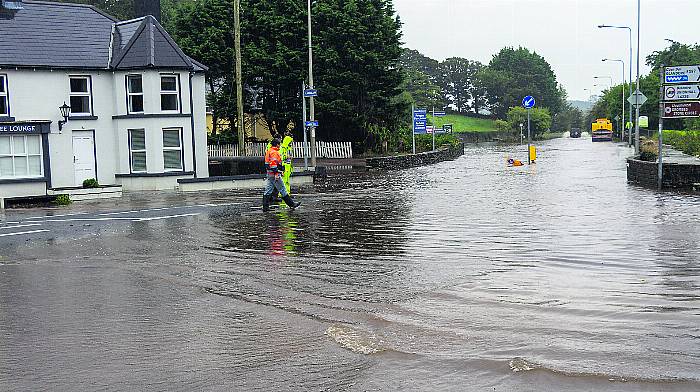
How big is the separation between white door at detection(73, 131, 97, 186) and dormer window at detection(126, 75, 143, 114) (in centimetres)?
193

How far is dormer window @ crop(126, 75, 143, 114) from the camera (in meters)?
32.2

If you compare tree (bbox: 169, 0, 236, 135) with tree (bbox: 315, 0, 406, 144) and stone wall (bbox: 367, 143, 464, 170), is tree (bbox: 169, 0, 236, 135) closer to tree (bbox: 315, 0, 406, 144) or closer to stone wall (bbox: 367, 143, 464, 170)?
tree (bbox: 315, 0, 406, 144)

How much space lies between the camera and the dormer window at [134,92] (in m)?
32.2

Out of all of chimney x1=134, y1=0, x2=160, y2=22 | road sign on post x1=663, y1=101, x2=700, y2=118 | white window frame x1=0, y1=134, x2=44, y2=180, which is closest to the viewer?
road sign on post x1=663, y1=101, x2=700, y2=118

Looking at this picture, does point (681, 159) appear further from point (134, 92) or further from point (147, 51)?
point (134, 92)

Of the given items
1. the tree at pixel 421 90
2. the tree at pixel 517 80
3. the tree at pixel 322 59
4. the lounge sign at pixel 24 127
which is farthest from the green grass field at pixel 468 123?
the lounge sign at pixel 24 127

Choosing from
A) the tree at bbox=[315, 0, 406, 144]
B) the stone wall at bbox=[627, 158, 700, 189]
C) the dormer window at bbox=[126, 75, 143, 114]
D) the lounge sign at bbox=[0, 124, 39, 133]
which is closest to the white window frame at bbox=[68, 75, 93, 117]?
the dormer window at bbox=[126, 75, 143, 114]

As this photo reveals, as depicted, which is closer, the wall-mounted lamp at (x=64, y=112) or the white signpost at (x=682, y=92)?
the white signpost at (x=682, y=92)

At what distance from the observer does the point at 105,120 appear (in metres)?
32.4

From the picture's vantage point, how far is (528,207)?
1956cm

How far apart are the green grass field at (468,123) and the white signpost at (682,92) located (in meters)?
106

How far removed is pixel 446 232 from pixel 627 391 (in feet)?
30.3

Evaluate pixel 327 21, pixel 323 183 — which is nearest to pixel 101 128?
pixel 323 183

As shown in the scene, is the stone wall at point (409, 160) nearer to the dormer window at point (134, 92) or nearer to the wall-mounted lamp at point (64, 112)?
the dormer window at point (134, 92)
